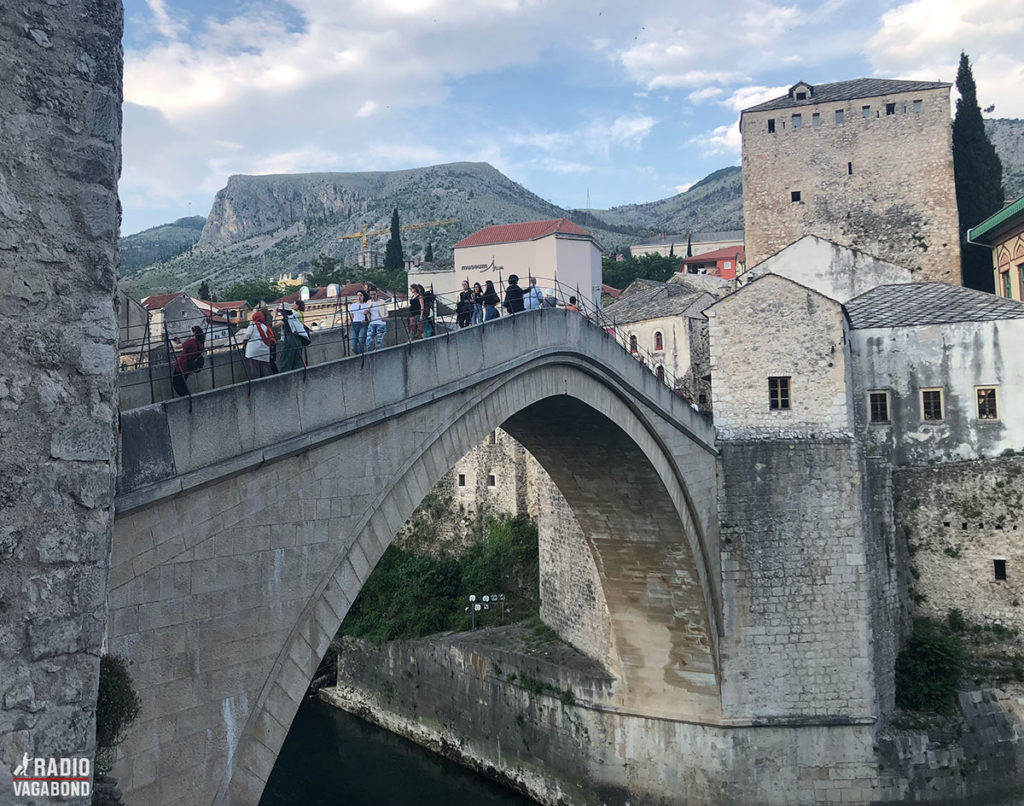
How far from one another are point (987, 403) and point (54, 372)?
661 inches

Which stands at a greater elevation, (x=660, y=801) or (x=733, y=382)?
(x=733, y=382)

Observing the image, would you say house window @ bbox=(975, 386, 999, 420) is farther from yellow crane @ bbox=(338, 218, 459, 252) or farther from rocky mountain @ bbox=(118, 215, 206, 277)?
rocky mountain @ bbox=(118, 215, 206, 277)

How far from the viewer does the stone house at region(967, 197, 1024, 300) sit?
2025 centimetres

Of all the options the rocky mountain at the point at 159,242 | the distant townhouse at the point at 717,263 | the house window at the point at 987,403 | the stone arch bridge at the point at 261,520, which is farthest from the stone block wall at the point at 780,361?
the rocky mountain at the point at 159,242

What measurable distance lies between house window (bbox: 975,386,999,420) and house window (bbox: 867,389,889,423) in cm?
155

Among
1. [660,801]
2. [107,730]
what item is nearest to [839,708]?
[660,801]

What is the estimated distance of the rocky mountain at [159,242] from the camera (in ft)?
491

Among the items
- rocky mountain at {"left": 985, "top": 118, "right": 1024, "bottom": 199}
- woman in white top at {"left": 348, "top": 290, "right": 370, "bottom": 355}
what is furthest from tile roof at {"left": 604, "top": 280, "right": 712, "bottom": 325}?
rocky mountain at {"left": 985, "top": 118, "right": 1024, "bottom": 199}

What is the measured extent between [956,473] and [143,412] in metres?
15.2

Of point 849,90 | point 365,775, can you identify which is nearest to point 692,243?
point 849,90

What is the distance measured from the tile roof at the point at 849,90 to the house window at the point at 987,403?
12745 millimetres

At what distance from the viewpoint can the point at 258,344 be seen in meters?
6.59

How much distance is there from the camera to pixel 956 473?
16.3 metres

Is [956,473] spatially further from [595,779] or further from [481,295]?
[481,295]
